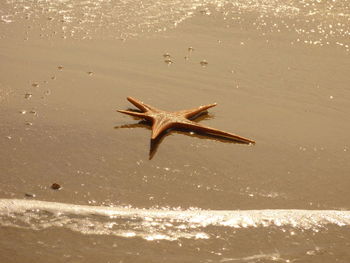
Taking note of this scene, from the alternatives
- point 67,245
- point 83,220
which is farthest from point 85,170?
point 67,245

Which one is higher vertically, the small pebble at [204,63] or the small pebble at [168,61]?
the small pebble at [204,63]

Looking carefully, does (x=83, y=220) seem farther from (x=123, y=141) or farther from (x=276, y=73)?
(x=276, y=73)

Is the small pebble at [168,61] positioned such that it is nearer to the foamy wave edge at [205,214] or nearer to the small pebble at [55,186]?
the small pebble at [55,186]

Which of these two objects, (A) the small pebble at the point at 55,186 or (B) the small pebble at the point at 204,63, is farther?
(B) the small pebble at the point at 204,63

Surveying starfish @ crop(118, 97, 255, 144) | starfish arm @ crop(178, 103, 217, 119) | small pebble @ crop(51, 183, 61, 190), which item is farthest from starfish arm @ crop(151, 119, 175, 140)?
small pebble @ crop(51, 183, 61, 190)

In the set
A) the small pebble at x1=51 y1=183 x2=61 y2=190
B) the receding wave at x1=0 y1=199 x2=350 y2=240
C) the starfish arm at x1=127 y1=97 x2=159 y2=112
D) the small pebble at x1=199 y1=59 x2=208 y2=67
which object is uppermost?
the small pebble at x1=199 y1=59 x2=208 y2=67

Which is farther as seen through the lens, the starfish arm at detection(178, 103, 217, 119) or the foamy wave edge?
the starfish arm at detection(178, 103, 217, 119)

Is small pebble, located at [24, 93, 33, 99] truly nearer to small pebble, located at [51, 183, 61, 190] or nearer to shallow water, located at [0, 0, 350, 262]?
shallow water, located at [0, 0, 350, 262]

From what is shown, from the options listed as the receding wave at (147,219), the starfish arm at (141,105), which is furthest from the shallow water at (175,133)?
the starfish arm at (141,105)
